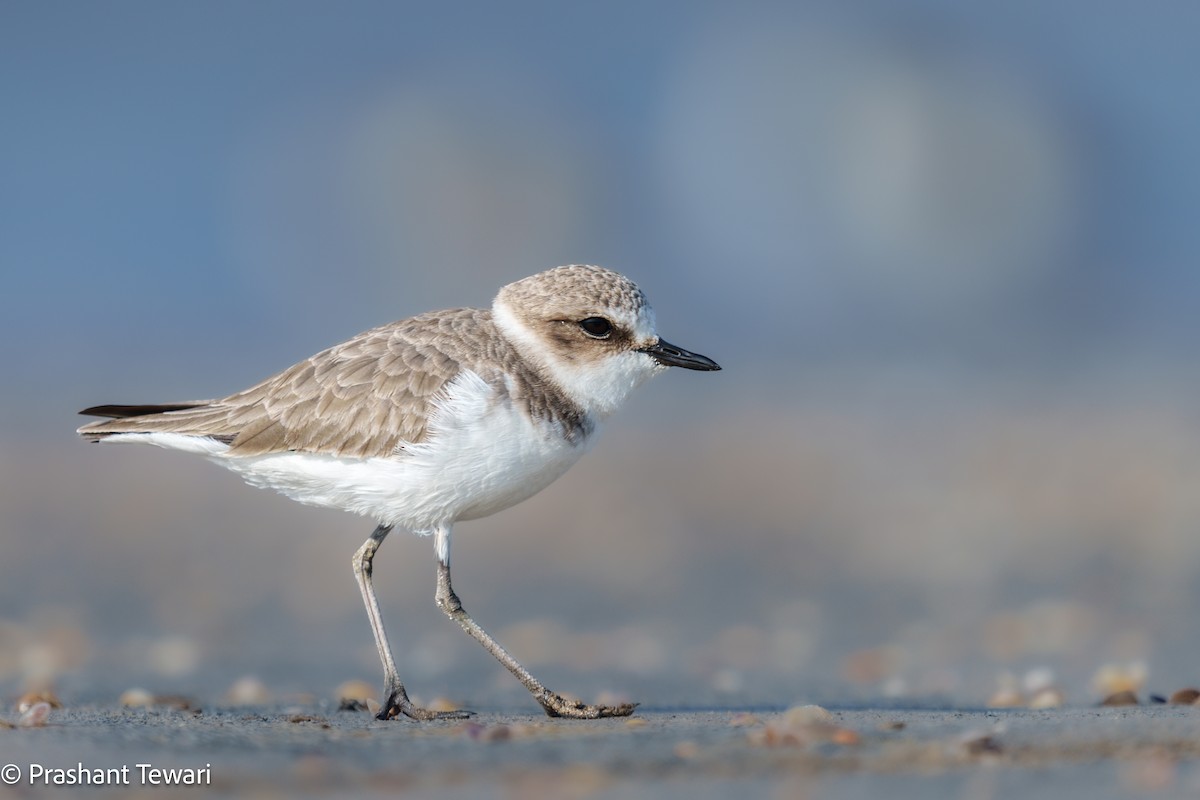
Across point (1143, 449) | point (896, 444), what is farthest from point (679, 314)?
point (1143, 449)

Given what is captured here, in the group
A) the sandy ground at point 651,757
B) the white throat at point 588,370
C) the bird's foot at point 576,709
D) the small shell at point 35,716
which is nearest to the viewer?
the sandy ground at point 651,757

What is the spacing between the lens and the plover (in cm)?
529

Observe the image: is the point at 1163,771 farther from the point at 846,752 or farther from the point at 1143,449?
the point at 1143,449

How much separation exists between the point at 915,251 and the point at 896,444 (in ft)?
38.2

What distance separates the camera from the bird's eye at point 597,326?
564 cm

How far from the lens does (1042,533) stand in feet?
33.8

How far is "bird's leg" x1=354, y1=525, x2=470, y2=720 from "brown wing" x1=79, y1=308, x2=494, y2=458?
0.49 meters

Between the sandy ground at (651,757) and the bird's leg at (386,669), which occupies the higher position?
the bird's leg at (386,669)

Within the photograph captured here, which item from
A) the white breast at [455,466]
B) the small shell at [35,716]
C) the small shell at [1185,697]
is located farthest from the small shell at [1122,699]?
the small shell at [35,716]

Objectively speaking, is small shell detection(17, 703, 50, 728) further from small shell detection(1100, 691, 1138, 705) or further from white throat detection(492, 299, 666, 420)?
small shell detection(1100, 691, 1138, 705)

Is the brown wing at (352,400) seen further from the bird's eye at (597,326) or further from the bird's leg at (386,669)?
the bird's leg at (386,669)

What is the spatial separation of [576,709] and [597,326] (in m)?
1.50

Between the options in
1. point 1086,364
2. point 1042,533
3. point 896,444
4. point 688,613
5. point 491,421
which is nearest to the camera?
point 491,421

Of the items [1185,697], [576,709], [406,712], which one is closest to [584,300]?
[576,709]
